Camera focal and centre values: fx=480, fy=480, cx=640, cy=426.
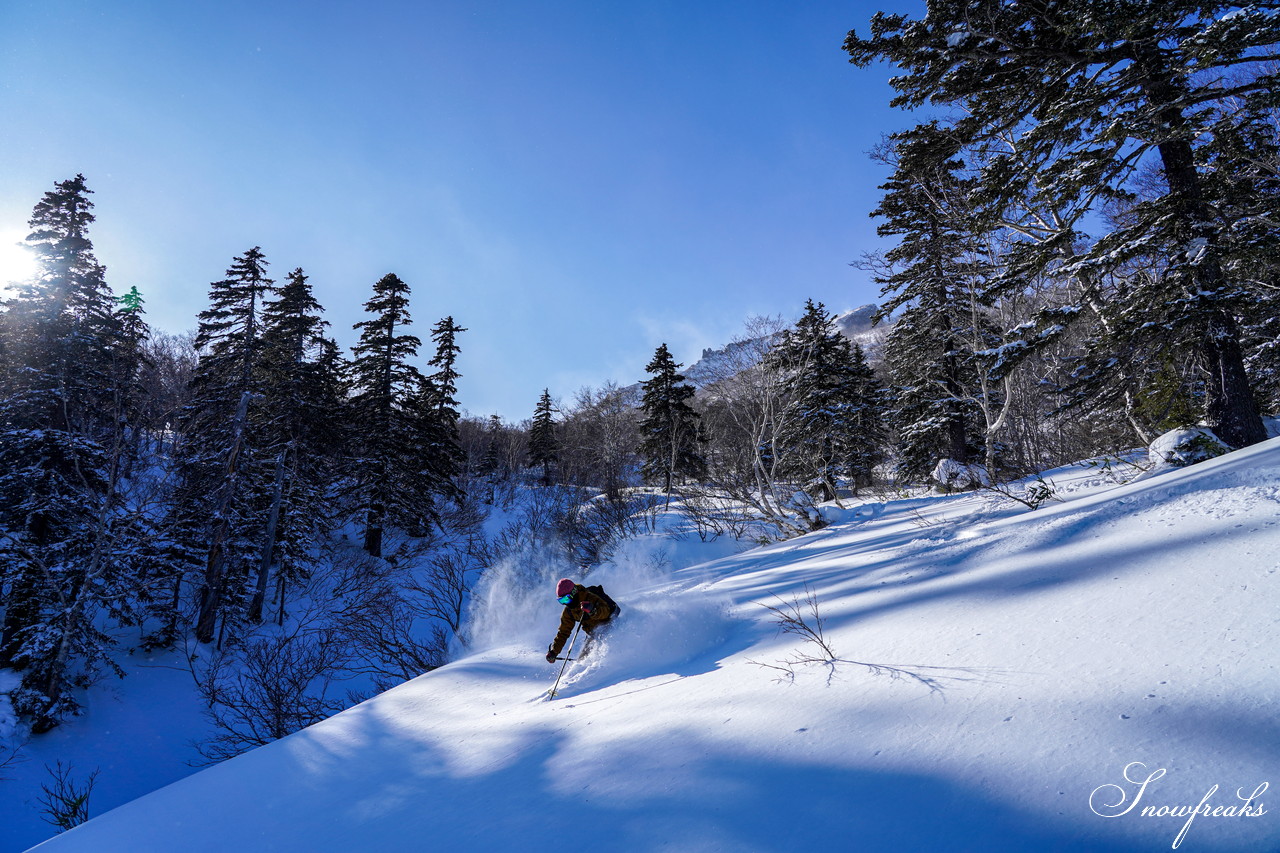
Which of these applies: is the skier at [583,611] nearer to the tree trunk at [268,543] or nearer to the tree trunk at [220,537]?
the tree trunk at [220,537]

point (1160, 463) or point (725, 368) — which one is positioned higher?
point (725, 368)

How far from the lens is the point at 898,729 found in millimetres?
2117

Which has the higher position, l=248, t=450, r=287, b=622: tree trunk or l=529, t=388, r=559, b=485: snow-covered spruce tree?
l=529, t=388, r=559, b=485: snow-covered spruce tree

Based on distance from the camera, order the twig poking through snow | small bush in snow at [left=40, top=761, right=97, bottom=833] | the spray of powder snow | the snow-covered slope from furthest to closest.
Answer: small bush in snow at [left=40, top=761, right=97, bottom=833] → the spray of powder snow → the twig poking through snow → the snow-covered slope

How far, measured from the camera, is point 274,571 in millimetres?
21250

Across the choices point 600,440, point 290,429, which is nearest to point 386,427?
point 290,429

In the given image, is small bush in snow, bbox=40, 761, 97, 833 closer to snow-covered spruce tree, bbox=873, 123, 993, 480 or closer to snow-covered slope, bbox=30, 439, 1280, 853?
snow-covered slope, bbox=30, 439, 1280, 853

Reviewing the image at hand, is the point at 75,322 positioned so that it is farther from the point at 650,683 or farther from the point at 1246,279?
the point at 1246,279

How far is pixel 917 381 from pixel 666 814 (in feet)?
58.4

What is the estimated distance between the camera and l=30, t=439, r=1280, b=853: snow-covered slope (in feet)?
5.12

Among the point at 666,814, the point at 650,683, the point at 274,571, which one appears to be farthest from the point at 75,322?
the point at 666,814

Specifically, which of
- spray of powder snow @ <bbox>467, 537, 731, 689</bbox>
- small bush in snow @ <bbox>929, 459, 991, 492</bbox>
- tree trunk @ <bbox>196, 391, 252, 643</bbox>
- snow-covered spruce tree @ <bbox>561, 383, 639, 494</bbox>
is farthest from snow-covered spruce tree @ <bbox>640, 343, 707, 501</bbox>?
tree trunk @ <bbox>196, 391, 252, 643</bbox>

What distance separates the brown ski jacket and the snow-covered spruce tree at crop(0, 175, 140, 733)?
479 inches

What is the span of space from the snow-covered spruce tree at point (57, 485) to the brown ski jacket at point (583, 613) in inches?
479
